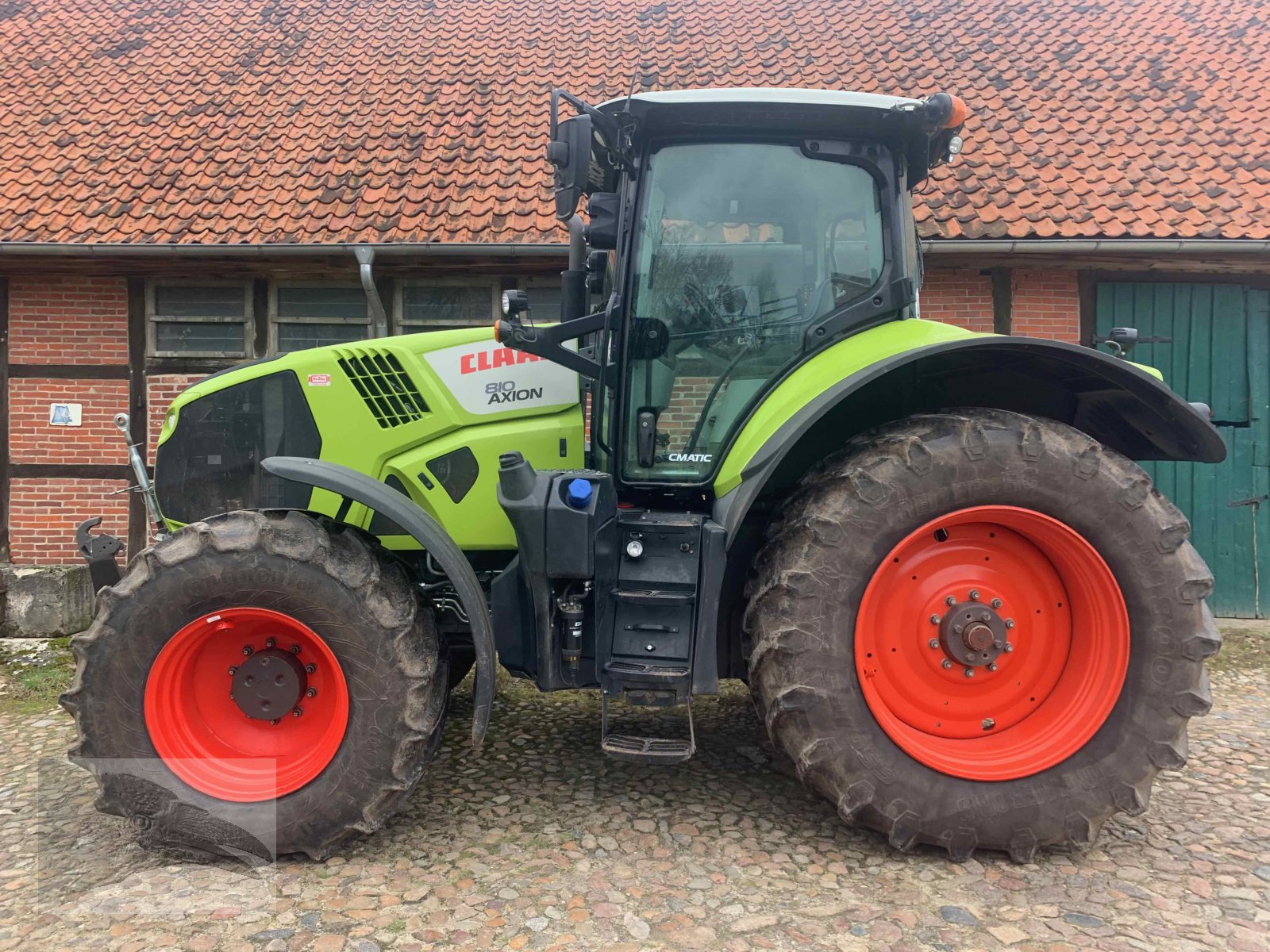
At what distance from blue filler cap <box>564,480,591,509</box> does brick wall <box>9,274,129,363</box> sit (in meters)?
5.24

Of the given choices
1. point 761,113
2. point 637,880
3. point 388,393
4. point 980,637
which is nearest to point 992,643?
point 980,637

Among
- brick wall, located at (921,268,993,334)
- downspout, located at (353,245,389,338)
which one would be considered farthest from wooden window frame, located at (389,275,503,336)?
brick wall, located at (921,268,993,334)

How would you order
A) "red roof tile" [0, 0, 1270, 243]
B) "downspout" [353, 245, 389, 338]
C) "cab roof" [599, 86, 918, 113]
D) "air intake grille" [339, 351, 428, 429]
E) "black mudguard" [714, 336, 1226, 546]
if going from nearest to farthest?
"black mudguard" [714, 336, 1226, 546] → "cab roof" [599, 86, 918, 113] → "air intake grille" [339, 351, 428, 429] → "downspout" [353, 245, 389, 338] → "red roof tile" [0, 0, 1270, 243]

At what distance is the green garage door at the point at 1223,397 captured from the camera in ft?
18.9

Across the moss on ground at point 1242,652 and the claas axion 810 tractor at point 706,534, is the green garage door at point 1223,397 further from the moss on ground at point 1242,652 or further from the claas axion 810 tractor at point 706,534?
the claas axion 810 tractor at point 706,534

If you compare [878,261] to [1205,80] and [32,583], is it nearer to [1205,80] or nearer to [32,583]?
[32,583]

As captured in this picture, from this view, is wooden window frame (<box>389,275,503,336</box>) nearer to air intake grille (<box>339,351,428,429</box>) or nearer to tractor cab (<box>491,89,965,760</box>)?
air intake grille (<box>339,351,428,429</box>)

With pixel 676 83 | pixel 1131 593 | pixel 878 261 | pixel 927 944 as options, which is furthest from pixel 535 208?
pixel 927 944

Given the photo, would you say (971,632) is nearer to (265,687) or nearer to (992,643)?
(992,643)

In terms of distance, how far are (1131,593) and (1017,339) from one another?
2.60 feet

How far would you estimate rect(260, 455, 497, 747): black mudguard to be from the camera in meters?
2.31

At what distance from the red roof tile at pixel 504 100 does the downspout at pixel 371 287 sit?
0.69 ft

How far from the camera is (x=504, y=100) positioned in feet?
22.6

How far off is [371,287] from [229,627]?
3.66 metres
